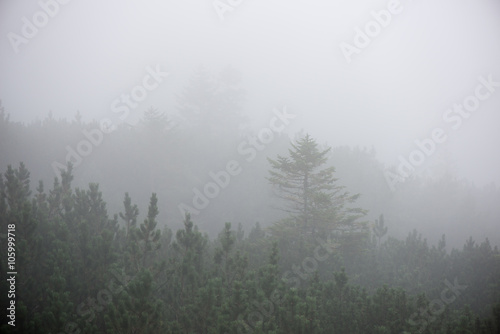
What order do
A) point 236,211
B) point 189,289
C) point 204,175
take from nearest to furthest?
1. point 189,289
2. point 236,211
3. point 204,175

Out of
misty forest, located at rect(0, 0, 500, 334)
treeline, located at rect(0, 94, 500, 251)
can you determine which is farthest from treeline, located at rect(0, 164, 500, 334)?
treeline, located at rect(0, 94, 500, 251)

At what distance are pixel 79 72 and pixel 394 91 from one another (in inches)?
3327

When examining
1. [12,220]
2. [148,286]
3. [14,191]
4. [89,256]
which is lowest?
[148,286]

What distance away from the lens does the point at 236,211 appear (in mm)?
20719

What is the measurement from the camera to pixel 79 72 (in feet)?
247

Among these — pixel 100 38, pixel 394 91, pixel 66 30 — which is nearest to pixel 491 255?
pixel 394 91

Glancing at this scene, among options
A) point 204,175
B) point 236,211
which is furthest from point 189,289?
point 204,175

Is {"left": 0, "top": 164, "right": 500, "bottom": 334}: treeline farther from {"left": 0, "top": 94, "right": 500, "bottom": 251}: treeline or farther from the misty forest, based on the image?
{"left": 0, "top": 94, "right": 500, "bottom": 251}: treeline

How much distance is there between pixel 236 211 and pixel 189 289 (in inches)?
549

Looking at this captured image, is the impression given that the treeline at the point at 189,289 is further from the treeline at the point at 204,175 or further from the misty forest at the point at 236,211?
the treeline at the point at 204,175

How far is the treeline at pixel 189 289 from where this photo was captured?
523 cm

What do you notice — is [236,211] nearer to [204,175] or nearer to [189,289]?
[204,175]

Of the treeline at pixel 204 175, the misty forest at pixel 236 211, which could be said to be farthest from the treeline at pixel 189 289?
the treeline at pixel 204 175

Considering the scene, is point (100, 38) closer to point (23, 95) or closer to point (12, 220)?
Result: point (23, 95)
